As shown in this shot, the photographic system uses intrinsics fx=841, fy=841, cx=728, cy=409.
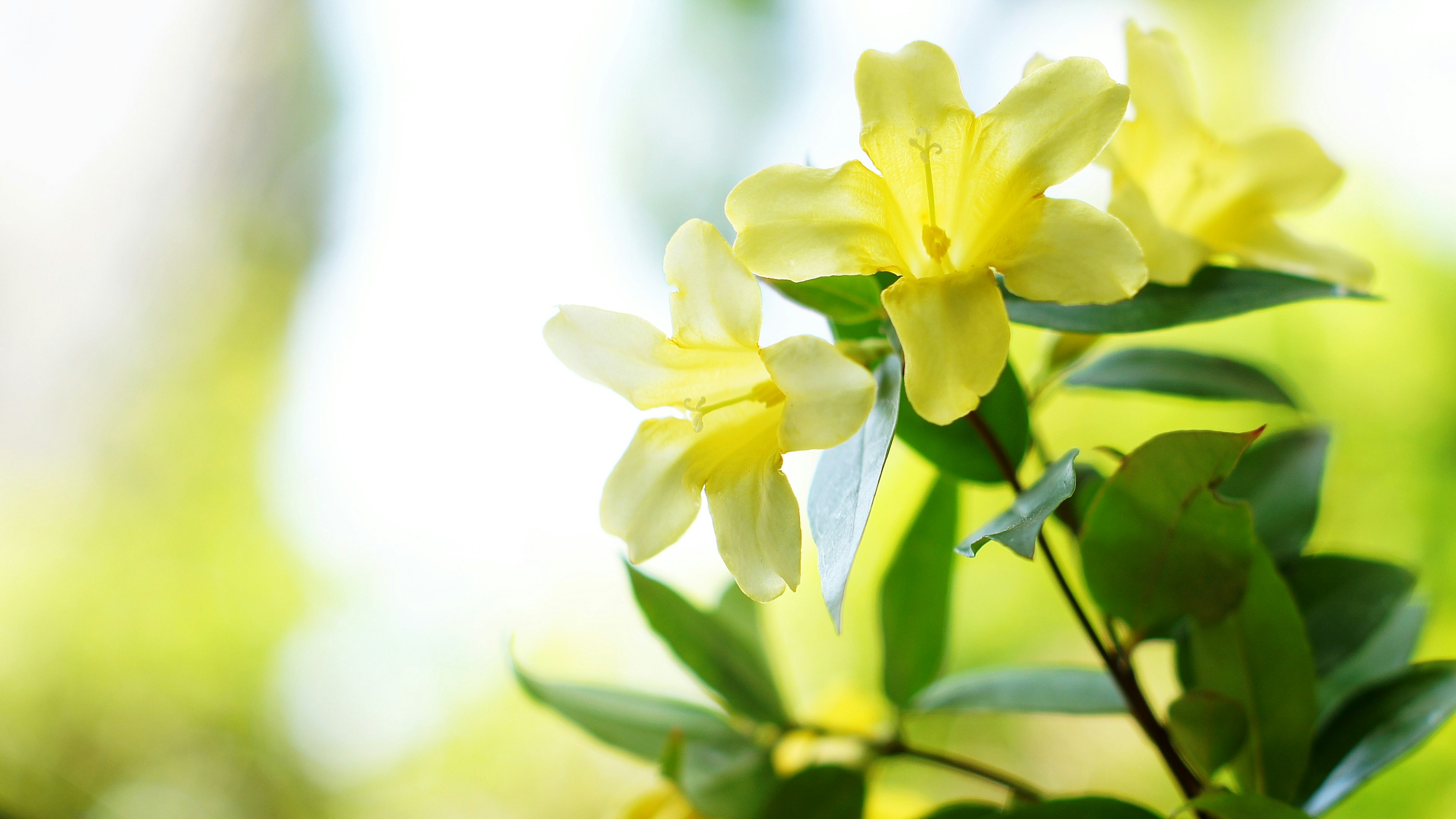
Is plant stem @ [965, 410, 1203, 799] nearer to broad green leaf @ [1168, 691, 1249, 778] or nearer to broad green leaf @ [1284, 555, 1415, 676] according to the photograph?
broad green leaf @ [1168, 691, 1249, 778]

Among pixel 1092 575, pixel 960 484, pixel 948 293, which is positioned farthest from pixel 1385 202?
pixel 948 293

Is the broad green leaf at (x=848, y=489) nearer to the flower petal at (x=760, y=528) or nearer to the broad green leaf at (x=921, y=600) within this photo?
the flower petal at (x=760, y=528)

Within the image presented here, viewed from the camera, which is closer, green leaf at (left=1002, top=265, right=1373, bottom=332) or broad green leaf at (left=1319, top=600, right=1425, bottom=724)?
green leaf at (left=1002, top=265, right=1373, bottom=332)

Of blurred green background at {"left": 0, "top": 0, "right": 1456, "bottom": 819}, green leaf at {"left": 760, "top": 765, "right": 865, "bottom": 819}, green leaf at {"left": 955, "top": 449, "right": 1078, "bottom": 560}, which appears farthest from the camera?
blurred green background at {"left": 0, "top": 0, "right": 1456, "bottom": 819}

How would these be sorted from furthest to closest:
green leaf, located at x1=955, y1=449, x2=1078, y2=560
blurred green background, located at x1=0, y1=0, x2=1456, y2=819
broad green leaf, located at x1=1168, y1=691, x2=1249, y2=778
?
blurred green background, located at x1=0, y1=0, x2=1456, y2=819, broad green leaf, located at x1=1168, y1=691, x2=1249, y2=778, green leaf, located at x1=955, y1=449, x2=1078, y2=560

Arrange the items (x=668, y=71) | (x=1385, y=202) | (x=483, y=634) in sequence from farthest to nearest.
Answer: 1. (x=668, y=71)
2. (x=483, y=634)
3. (x=1385, y=202)

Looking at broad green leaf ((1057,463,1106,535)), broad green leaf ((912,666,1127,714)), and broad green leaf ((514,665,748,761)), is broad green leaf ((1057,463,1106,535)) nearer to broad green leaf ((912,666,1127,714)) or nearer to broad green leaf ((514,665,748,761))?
broad green leaf ((912,666,1127,714))

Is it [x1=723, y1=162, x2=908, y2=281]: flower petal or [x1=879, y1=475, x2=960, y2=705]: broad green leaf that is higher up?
[x1=723, y1=162, x2=908, y2=281]: flower petal

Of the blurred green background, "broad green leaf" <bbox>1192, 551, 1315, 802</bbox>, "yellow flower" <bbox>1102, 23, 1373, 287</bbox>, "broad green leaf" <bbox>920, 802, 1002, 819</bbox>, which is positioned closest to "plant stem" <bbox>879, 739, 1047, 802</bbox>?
"broad green leaf" <bbox>920, 802, 1002, 819</bbox>

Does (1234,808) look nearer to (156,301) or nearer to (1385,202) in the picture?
(1385,202)
